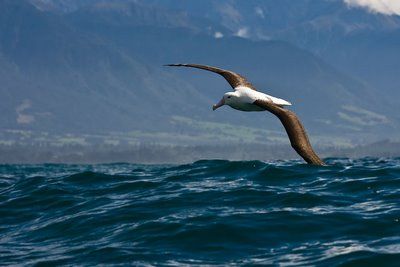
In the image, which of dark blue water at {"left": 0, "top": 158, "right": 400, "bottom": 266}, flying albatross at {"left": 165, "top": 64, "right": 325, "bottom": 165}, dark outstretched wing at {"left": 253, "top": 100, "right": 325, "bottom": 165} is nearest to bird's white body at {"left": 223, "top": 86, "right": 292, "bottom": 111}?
flying albatross at {"left": 165, "top": 64, "right": 325, "bottom": 165}

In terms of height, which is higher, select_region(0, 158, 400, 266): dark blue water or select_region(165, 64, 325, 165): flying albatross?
select_region(165, 64, 325, 165): flying albatross

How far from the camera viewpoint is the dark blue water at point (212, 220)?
18359mm

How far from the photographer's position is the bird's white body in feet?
84.4

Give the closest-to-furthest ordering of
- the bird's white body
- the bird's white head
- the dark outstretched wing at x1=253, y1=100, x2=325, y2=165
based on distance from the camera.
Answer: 1. the dark outstretched wing at x1=253, y1=100, x2=325, y2=165
2. the bird's white body
3. the bird's white head

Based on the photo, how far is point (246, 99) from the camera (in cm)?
2614

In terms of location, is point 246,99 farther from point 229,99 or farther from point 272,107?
point 272,107

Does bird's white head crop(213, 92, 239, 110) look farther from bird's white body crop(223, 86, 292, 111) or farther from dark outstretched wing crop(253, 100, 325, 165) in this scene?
dark outstretched wing crop(253, 100, 325, 165)

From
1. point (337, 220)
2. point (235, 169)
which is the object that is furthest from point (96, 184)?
point (337, 220)

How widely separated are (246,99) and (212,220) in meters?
5.95

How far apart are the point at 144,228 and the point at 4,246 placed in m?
3.34

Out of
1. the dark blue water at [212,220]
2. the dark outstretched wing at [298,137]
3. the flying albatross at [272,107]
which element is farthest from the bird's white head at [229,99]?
the dark outstretched wing at [298,137]

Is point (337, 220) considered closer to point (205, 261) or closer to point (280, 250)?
point (280, 250)

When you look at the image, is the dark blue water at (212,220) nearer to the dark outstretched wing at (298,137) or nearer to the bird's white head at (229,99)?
the dark outstretched wing at (298,137)

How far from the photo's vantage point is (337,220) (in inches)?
820
